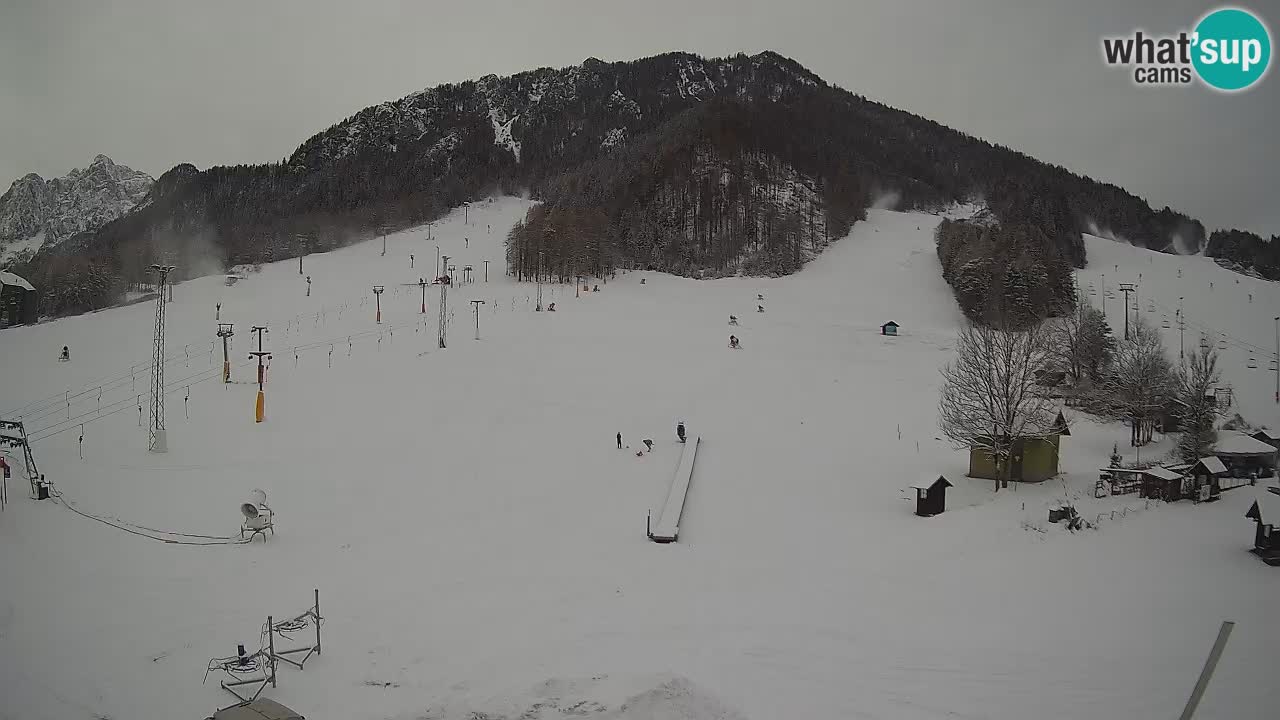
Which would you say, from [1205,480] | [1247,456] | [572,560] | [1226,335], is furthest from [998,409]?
[1226,335]

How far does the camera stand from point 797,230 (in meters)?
119

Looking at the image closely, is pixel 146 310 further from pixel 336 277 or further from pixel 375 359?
pixel 336 277

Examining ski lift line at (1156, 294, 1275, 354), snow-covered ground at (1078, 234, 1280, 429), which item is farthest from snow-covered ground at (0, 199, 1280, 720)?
ski lift line at (1156, 294, 1275, 354)

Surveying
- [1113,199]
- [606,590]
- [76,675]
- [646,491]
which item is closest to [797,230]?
[1113,199]

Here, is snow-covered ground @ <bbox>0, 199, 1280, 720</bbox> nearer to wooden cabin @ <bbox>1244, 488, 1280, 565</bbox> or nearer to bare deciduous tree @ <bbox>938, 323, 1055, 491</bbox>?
wooden cabin @ <bbox>1244, 488, 1280, 565</bbox>

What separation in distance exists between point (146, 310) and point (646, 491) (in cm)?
4460

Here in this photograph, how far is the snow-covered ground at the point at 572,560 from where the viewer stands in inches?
435

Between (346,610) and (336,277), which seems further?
(336,277)

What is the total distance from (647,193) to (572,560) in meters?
118

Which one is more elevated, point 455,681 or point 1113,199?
point 1113,199

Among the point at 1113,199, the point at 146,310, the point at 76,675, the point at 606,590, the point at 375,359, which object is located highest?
the point at 1113,199

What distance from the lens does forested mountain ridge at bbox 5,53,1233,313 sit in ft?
338

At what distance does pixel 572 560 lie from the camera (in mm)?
18922

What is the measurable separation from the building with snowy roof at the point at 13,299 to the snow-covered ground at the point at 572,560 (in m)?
0.90
